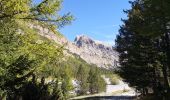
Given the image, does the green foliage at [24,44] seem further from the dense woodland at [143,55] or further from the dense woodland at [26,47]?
the dense woodland at [143,55]

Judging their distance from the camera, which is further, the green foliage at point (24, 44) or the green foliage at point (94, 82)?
the green foliage at point (94, 82)

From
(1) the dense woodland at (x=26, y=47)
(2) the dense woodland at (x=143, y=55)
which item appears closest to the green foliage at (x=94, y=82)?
(2) the dense woodland at (x=143, y=55)

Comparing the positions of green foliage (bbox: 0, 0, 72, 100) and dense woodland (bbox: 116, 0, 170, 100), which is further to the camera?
dense woodland (bbox: 116, 0, 170, 100)

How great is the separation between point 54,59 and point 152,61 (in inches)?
1056

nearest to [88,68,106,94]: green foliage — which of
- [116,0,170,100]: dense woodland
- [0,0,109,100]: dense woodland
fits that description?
[116,0,170,100]: dense woodland

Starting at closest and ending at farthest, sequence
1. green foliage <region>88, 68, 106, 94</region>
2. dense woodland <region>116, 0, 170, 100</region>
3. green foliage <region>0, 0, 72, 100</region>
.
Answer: green foliage <region>0, 0, 72, 100</region>
dense woodland <region>116, 0, 170, 100</region>
green foliage <region>88, 68, 106, 94</region>

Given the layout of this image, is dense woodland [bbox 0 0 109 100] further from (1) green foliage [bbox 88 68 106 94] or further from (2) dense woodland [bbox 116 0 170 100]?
(1) green foliage [bbox 88 68 106 94]

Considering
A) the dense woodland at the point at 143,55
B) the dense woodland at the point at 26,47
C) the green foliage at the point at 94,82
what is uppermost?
the green foliage at the point at 94,82

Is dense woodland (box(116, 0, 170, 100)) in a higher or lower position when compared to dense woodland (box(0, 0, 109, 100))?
higher

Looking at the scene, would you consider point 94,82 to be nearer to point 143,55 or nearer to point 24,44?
point 143,55

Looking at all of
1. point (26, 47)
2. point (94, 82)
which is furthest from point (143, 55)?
point (94, 82)

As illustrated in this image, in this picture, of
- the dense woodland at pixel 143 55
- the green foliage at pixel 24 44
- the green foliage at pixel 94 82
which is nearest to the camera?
the green foliage at pixel 24 44

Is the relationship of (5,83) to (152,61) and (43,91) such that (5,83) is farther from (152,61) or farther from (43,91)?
(152,61)

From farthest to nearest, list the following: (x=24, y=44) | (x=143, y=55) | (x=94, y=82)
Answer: (x=94, y=82) < (x=143, y=55) < (x=24, y=44)
